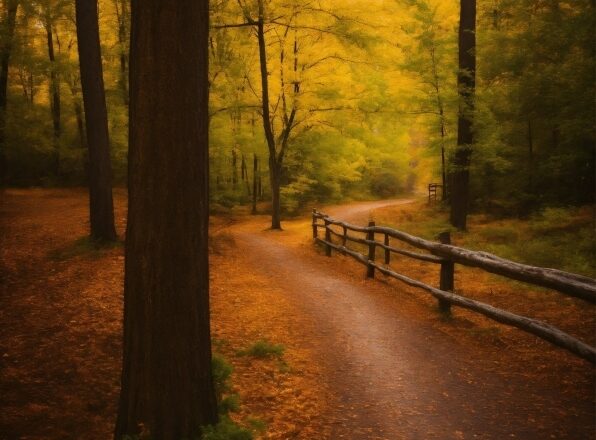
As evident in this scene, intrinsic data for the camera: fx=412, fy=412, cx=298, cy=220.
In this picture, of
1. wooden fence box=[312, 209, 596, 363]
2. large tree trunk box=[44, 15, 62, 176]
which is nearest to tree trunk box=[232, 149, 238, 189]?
large tree trunk box=[44, 15, 62, 176]

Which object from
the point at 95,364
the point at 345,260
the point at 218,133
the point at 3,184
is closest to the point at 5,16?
the point at 3,184

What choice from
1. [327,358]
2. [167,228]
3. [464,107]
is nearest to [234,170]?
[464,107]

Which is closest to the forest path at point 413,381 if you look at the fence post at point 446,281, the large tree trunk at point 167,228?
the fence post at point 446,281

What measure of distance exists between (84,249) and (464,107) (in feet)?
40.6

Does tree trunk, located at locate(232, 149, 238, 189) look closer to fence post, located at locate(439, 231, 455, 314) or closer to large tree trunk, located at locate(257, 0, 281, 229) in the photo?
large tree trunk, located at locate(257, 0, 281, 229)

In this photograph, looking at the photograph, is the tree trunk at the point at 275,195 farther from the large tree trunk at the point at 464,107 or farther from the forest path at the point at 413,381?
the forest path at the point at 413,381

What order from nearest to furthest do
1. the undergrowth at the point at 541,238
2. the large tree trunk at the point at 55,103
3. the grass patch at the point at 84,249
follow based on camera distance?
the undergrowth at the point at 541,238 → the grass patch at the point at 84,249 → the large tree trunk at the point at 55,103

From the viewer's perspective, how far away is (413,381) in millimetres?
4707

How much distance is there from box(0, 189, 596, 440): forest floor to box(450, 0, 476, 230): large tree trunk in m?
5.62

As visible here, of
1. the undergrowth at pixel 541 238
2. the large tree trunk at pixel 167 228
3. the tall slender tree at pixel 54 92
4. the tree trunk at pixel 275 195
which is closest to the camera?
the large tree trunk at pixel 167 228

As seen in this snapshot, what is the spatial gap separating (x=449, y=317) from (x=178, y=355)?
4.81m

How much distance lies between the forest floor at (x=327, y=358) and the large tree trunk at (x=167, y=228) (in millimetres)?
842

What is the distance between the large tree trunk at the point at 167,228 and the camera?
10.2 ft

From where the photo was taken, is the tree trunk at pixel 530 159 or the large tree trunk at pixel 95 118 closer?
the large tree trunk at pixel 95 118
